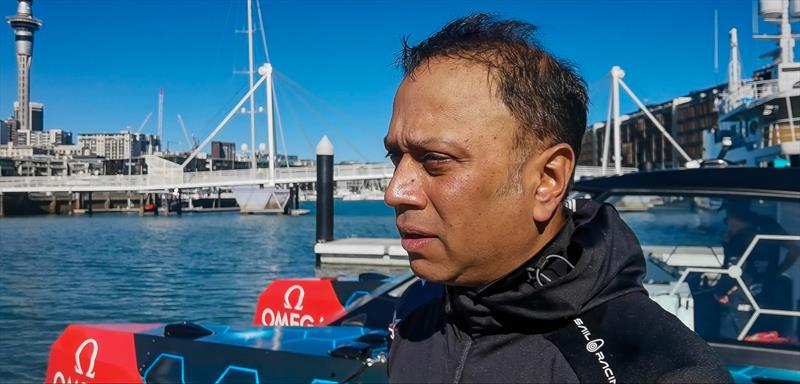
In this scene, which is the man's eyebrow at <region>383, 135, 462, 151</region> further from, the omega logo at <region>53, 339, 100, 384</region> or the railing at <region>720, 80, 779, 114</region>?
the railing at <region>720, 80, 779, 114</region>

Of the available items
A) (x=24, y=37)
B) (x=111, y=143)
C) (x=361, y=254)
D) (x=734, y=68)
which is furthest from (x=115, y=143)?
(x=361, y=254)

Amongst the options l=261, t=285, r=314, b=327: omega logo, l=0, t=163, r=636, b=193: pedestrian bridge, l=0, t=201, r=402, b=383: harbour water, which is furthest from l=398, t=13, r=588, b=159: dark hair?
l=0, t=163, r=636, b=193: pedestrian bridge

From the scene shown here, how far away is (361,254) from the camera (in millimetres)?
13969

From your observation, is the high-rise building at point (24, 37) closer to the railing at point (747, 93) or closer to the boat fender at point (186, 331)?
the railing at point (747, 93)

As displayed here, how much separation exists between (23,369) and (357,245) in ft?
25.9

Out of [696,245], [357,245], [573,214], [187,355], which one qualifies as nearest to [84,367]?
[187,355]

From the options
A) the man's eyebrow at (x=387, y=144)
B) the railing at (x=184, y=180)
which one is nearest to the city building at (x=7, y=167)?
the railing at (x=184, y=180)

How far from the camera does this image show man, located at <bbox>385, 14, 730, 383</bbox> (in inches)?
42.3

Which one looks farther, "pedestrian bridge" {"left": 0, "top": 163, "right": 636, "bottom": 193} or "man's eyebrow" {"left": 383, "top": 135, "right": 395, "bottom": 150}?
"pedestrian bridge" {"left": 0, "top": 163, "right": 636, "bottom": 193}

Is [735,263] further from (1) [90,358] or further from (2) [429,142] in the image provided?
(1) [90,358]

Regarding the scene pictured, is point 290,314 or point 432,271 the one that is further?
point 290,314

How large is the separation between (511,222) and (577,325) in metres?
0.19

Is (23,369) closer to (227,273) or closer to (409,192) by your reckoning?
(409,192)

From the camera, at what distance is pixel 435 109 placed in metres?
1.13
